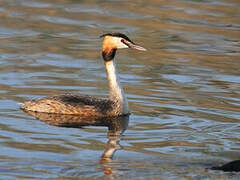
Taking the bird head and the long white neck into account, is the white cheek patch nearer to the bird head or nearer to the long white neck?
the bird head

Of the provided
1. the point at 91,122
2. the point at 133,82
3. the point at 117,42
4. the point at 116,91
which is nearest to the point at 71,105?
the point at 91,122

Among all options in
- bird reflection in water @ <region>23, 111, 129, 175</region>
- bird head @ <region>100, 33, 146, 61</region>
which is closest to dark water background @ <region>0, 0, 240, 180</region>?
bird reflection in water @ <region>23, 111, 129, 175</region>

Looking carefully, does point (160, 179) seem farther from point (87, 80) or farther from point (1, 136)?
point (87, 80)

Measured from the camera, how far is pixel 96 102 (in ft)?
40.1

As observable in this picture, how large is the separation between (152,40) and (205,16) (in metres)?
3.54

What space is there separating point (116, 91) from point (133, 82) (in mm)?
2158

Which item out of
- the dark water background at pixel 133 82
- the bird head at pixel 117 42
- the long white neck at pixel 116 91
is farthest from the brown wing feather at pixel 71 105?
the bird head at pixel 117 42

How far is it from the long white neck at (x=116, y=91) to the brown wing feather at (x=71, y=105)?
0.17 m

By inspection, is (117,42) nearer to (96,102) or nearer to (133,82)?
(96,102)

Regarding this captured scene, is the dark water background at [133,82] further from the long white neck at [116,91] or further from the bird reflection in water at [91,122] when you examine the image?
the long white neck at [116,91]

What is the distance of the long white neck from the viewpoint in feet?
40.3

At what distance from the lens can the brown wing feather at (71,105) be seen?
12.1m

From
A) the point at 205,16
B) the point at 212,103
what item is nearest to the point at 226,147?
the point at 212,103

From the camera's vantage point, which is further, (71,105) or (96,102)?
(96,102)
